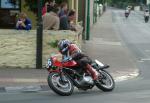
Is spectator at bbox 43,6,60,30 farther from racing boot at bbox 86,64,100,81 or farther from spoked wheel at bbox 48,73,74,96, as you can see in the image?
Result: spoked wheel at bbox 48,73,74,96

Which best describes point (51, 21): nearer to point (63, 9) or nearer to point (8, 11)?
point (63, 9)

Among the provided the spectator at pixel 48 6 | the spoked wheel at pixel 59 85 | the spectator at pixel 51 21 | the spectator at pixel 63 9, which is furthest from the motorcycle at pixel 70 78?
Answer: the spectator at pixel 63 9

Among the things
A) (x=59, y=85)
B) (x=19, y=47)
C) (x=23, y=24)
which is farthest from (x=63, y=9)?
(x=59, y=85)

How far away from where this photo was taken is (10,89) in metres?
12.7

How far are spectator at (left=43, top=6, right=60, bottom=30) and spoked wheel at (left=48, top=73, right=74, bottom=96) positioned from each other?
479cm

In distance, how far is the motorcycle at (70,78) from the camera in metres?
11.7

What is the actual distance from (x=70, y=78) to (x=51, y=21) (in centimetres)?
484

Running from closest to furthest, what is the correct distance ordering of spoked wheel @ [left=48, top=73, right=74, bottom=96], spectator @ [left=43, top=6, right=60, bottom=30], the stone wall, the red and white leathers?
spoked wheel @ [left=48, top=73, right=74, bottom=96] → the red and white leathers → the stone wall → spectator @ [left=43, top=6, right=60, bottom=30]

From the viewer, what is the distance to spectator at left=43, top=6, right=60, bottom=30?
1644 centimetres

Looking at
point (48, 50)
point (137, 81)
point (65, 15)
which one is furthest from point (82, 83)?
point (65, 15)

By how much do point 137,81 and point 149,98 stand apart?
3342 millimetres

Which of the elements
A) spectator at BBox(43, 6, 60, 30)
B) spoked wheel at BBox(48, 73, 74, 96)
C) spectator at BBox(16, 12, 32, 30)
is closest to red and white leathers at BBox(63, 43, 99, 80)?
spoked wheel at BBox(48, 73, 74, 96)

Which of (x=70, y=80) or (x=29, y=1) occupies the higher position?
(x=29, y=1)

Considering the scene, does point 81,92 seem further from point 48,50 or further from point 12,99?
point 48,50
